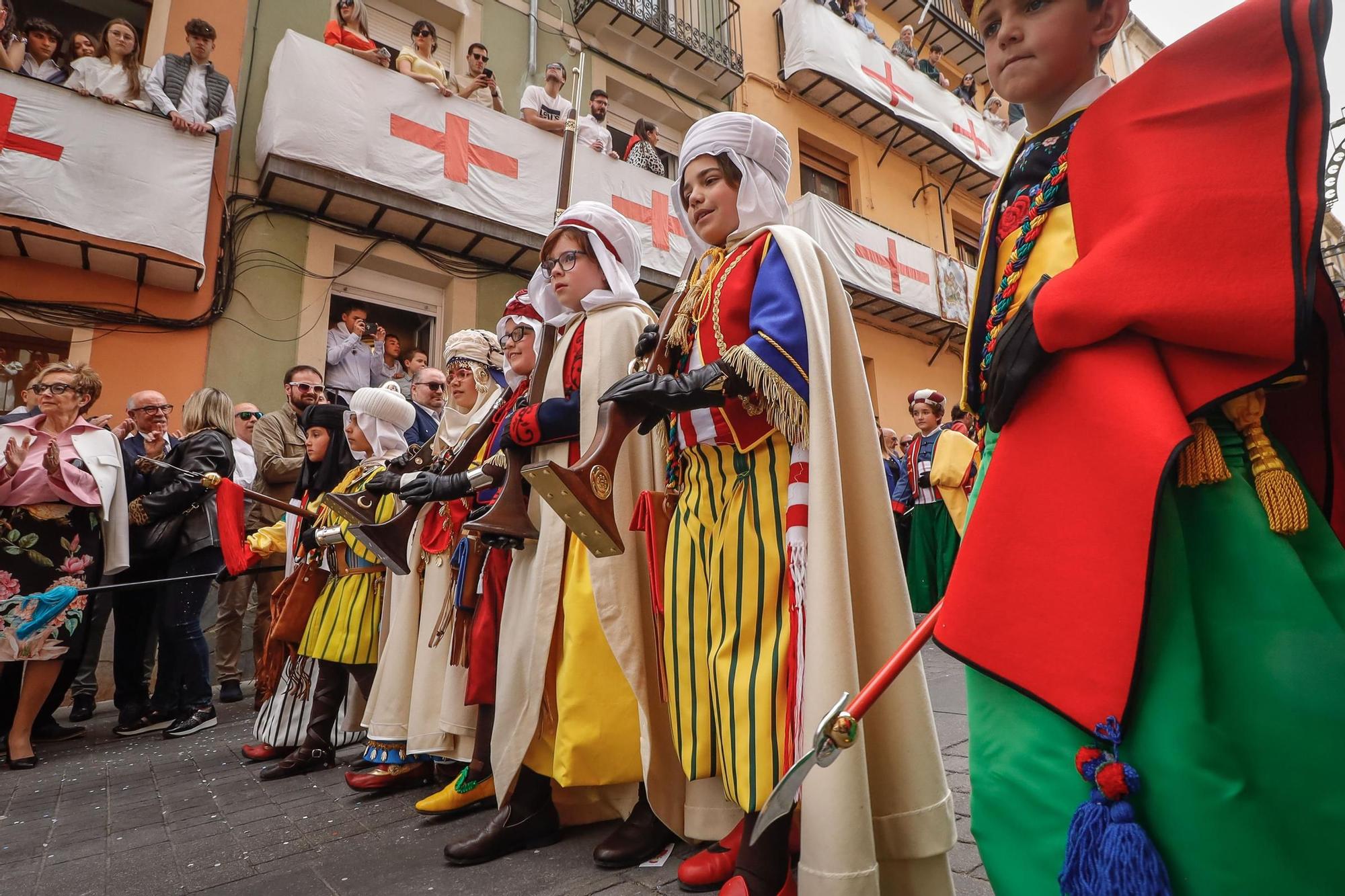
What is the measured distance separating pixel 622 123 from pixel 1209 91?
10.9 meters

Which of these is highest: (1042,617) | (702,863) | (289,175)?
(289,175)

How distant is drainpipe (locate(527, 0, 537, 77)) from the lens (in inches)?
370

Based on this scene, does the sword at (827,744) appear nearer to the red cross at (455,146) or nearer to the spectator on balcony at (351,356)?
the spectator on balcony at (351,356)

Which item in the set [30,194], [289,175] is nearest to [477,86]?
[289,175]

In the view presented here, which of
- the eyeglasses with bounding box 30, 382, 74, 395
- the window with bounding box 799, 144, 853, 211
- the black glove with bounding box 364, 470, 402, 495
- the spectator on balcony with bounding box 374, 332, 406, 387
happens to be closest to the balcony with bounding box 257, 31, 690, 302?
the spectator on balcony with bounding box 374, 332, 406, 387

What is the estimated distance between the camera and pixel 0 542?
13.4ft

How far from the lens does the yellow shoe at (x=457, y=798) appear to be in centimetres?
265

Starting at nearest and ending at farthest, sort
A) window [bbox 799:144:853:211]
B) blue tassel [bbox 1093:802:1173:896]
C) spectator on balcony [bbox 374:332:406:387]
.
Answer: blue tassel [bbox 1093:802:1173:896] → spectator on balcony [bbox 374:332:406:387] → window [bbox 799:144:853:211]

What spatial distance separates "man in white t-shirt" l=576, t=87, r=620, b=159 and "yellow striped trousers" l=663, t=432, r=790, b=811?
7695 millimetres

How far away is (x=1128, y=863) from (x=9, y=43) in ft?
29.0

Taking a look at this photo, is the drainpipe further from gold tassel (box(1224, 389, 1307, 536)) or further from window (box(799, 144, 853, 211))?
gold tassel (box(1224, 389, 1307, 536))

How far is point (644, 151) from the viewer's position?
32.6ft

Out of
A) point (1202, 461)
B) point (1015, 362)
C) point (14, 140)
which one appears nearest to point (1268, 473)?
point (1202, 461)

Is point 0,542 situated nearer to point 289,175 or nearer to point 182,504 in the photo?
point 182,504
